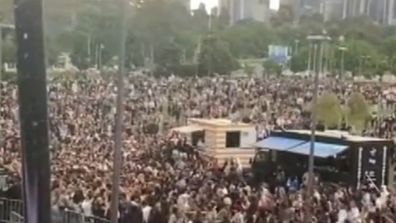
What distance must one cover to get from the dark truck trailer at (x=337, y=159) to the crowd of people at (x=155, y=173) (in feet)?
2.17

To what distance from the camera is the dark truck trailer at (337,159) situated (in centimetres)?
1256

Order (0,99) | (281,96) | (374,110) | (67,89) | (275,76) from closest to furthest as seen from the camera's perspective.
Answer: (0,99), (67,89), (374,110), (281,96), (275,76)

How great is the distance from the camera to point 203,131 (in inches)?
674

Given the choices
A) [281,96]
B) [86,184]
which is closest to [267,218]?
[86,184]

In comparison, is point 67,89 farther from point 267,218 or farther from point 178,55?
point 178,55

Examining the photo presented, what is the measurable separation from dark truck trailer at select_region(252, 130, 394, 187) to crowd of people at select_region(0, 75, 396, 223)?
66 centimetres

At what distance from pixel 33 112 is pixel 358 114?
1952 centimetres

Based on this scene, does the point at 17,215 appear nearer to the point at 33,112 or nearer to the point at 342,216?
the point at 342,216

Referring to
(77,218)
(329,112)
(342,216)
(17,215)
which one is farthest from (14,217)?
(329,112)

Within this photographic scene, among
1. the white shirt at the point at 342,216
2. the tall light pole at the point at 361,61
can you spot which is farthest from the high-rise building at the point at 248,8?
the white shirt at the point at 342,216

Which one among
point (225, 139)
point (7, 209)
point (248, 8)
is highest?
point (248, 8)

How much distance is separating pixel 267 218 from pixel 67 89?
40.3 feet

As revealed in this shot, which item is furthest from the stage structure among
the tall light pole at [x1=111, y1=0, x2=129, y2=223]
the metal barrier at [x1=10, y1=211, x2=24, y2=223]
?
the metal barrier at [x1=10, y1=211, x2=24, y2=223]

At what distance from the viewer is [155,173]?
1087 cm
